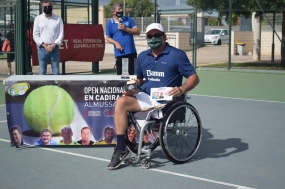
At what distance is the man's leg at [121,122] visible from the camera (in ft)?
18.7

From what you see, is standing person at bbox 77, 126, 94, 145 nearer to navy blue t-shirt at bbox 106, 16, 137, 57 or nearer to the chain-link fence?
navy blue t-shirt at bbox 106, 16, 137, 57

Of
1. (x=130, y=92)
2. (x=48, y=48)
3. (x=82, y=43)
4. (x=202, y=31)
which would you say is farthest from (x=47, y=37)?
(x=202, y=31)

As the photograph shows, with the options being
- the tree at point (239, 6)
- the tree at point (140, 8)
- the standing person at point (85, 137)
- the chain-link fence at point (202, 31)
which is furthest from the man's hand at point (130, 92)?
the tree at point (140, 8)

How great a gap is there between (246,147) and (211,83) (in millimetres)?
8173

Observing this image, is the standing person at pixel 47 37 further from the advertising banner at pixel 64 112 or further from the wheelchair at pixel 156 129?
the wheelchair at pixel 156 129

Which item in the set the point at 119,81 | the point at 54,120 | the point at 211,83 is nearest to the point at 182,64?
the point at 119,81

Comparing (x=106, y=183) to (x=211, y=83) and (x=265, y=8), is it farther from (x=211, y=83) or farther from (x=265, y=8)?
(x=265, y=8)

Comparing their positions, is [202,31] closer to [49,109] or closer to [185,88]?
[49,109]

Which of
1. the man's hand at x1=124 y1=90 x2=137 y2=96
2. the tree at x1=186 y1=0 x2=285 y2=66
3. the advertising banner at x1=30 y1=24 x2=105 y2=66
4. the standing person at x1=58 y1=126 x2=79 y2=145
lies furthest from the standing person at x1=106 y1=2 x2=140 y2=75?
the tree at x1=186 y1=0 x2=285 y2=66

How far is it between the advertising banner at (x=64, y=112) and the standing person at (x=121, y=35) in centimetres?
251

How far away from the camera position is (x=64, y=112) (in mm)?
6828

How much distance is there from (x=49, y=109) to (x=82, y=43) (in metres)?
10.4

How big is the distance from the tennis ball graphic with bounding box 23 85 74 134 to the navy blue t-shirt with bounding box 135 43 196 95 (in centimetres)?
119

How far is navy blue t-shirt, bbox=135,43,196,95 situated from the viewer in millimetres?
6090
